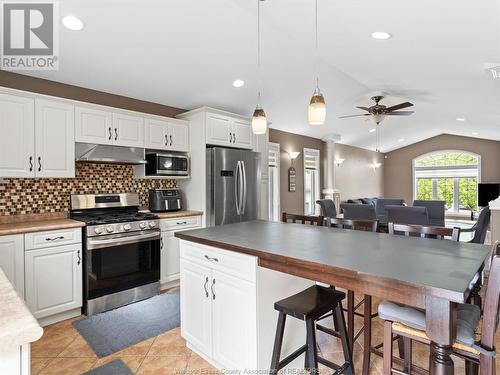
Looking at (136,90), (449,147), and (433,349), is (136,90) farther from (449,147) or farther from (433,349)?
(449,147)

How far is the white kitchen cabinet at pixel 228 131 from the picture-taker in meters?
4.08

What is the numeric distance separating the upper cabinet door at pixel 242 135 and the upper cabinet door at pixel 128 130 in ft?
4.42

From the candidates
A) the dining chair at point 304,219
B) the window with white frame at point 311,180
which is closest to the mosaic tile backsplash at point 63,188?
the dining chair at point 304,219

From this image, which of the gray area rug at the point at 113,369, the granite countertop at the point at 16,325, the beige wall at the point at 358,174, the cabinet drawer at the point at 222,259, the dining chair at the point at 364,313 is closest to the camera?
the granite countertop at the point at 16,325

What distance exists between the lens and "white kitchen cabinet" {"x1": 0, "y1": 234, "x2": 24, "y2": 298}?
2502 millimetres

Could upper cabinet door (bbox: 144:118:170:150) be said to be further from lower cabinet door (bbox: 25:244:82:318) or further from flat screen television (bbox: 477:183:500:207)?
flat screen television (bbox: 477:183:500:207)

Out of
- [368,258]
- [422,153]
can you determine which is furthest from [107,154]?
[422,153]

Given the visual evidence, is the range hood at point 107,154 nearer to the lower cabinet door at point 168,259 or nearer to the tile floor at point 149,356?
the lower cabinet door at point 168,259

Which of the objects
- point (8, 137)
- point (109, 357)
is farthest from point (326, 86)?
point (109, 357)

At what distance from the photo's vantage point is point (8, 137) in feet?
8.98

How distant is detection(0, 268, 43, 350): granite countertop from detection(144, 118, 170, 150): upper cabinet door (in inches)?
117

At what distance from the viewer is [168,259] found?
365 cm

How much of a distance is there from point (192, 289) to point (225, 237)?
1.59 feet

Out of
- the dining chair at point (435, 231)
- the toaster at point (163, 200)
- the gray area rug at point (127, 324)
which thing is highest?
the toaster at point (163, 200)
